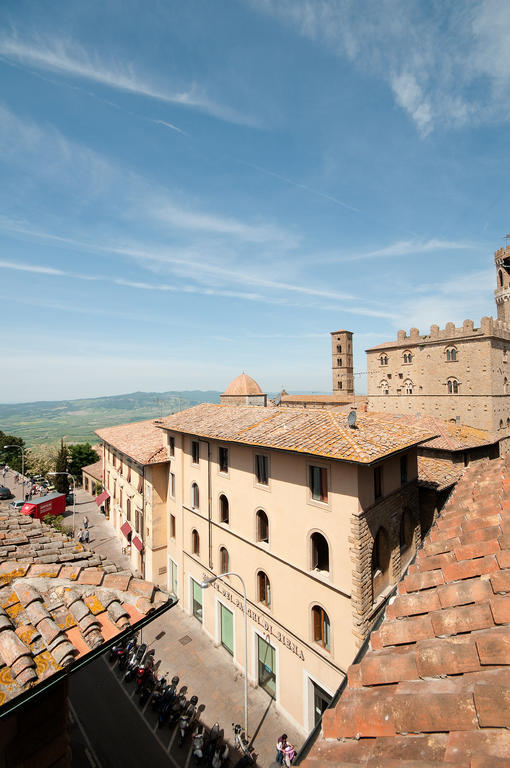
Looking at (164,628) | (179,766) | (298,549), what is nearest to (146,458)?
(164,628)

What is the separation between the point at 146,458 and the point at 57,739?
2224cm

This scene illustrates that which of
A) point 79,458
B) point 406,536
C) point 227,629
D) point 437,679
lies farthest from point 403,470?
point 79,458

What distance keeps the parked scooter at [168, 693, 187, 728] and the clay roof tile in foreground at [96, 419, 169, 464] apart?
45.6ft

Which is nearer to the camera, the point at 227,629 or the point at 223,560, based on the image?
the point at 223,560

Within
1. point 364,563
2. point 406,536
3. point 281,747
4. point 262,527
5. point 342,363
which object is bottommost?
point 281,747

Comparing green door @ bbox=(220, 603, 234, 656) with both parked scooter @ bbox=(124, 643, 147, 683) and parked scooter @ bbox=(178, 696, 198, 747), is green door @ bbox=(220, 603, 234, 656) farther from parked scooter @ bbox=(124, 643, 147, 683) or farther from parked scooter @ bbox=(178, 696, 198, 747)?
parked scooter @ bbox=(124, 643, 147, 683)

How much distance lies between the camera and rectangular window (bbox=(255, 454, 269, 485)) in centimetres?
1788

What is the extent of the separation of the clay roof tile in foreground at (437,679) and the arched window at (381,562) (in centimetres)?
1099

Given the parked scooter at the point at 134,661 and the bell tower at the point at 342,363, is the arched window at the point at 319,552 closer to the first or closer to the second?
the parked scooter at the point at 134,661

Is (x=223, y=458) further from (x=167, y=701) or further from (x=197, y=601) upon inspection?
(x=167, y=701)

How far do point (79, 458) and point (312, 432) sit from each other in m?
62.1

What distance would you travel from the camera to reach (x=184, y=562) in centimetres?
2572

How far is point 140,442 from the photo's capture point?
32188 mm

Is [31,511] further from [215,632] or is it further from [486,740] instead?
[486,740]
